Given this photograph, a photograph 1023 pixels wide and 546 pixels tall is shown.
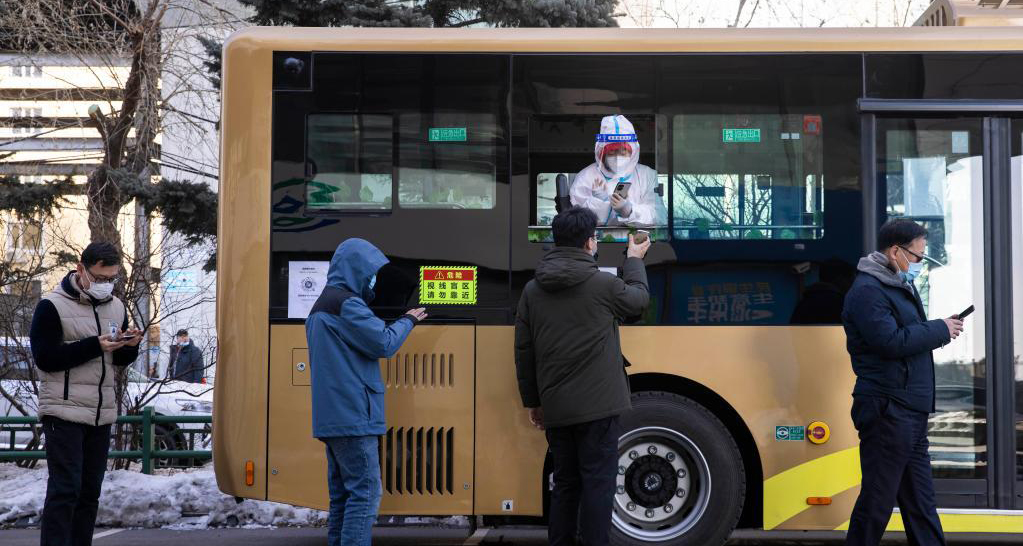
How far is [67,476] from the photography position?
582cm

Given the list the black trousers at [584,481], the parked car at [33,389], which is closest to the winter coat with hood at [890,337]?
the black trousers at [584,481]

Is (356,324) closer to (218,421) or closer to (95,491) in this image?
(218,421)

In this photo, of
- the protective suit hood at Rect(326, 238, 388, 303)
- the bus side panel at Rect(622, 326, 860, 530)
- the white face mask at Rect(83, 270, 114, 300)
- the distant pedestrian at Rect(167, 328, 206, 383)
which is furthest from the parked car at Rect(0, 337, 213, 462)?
the bus side panel at Rect(622, 326, 860, 530)

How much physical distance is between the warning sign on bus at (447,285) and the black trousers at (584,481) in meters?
1.16

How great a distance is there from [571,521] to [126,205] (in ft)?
26.9

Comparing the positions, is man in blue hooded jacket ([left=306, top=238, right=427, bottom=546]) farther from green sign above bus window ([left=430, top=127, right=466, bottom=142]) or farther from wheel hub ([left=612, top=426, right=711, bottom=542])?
wheel hub ([left=612, top=426, right=711, bottom=542])

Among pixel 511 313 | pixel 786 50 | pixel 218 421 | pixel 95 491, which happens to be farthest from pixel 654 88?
pixel 95 491

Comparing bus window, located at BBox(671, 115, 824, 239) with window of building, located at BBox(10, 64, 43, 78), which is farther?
window of building, located at BBox(10, 64, 43, 78)

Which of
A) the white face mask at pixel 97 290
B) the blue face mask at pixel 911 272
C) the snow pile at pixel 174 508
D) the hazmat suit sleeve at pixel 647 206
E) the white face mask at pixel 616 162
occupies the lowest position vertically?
the snow pile at pixel 174 508

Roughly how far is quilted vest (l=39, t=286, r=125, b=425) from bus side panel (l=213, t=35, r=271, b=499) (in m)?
0.66

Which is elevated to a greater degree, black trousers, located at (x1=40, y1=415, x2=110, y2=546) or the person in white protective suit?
the person in white protective suit

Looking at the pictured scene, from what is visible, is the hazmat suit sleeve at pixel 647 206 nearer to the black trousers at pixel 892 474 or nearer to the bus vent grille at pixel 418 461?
the black trousers at pixel 892 474

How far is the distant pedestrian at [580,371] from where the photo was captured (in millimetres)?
5457

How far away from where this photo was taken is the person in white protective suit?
6.34 meters
